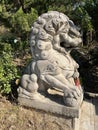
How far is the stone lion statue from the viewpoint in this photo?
3.15 meters

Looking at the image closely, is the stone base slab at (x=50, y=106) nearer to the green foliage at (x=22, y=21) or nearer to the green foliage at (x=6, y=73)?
the green foliage at (x=6, y=73)

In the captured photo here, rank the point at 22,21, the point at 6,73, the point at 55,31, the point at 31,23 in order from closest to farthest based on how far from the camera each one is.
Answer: the point at 55,31 < the point at 6,73 < the point at 22,21 < the point at 31,23

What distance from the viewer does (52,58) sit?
10.6 ft

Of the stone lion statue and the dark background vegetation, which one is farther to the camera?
the dark background vegetation

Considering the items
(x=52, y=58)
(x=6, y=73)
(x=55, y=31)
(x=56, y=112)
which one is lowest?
(x=56, y=112)

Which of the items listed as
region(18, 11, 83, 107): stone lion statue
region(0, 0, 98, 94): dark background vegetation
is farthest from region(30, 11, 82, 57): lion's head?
region(0, 0, 98, 94): dark background vegetation

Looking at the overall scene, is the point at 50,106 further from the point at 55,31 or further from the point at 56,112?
the point at 55,31

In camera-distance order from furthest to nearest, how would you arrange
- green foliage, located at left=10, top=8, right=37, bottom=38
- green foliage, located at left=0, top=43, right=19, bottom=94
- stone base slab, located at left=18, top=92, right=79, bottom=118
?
green foliage, located at left=10, top=8, right=37, bottom=38 → green foliage, located at left=0, top=43, right=19, bottom=94 → stone base slab, located at left=18, top=92, right=79, bottom=118

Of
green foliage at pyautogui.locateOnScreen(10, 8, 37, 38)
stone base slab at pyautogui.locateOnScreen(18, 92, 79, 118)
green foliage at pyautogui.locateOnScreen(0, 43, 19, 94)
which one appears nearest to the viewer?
stone base slab at pyautogui.locateOnScreen(18, 92, 79, 118)

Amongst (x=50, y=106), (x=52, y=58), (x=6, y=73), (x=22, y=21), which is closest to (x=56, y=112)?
(x=50, y=106)

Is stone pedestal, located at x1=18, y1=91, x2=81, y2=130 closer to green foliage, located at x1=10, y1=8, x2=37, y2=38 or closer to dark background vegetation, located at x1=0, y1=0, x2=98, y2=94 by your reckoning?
dark background vegetation, located at x1=0, y1=0, x2=98, y2=94

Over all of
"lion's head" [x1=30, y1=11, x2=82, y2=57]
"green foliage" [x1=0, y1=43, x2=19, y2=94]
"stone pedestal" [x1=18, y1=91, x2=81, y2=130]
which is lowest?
"stone pedestal" [x1=18, y1=91, x2=81, y2=130]

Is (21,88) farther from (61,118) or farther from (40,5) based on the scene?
(40,5)

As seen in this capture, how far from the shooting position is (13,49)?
533 centimetres
